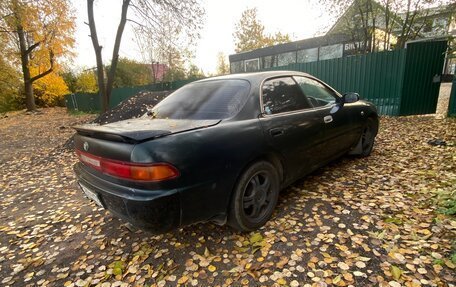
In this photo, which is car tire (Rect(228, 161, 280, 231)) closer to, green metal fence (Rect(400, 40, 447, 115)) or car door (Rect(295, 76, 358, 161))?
car door (Rect(295, 76, 358, 161))

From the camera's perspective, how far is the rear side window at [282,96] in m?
2.71

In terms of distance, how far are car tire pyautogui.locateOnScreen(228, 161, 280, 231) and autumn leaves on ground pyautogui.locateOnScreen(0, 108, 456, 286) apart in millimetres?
148

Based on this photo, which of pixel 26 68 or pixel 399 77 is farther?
pixel 26 68

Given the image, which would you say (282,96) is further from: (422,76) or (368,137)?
(422,76)

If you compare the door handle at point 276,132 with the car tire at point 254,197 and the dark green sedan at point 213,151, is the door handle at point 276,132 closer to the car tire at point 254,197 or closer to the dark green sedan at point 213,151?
the dark green sedan at point 213,151

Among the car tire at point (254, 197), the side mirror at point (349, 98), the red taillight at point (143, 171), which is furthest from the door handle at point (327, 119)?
the red taillight at point (143, 171)

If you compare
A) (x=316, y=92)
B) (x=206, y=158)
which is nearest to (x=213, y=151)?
(x=206, y=158)

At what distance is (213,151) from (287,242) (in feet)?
3.81

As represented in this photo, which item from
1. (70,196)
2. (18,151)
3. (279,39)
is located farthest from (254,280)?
(279,39)

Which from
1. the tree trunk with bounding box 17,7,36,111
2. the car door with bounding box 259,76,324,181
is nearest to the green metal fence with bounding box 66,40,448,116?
the car door with bounding box 259,76,324,181

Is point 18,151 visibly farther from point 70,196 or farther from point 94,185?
point 94,185

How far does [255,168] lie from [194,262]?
1023mm

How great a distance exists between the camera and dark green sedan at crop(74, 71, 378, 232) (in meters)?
1.86

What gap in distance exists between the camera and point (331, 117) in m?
3.31
